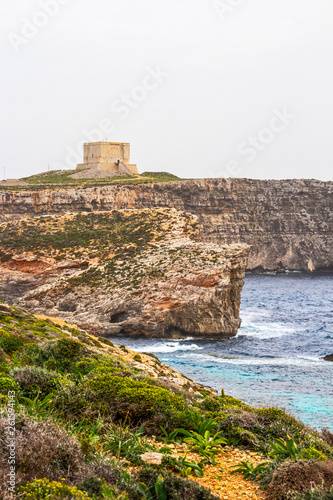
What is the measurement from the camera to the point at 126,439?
8680 millimetres

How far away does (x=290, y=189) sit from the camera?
11975cm

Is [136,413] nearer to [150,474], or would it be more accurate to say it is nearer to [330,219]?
[150,474]

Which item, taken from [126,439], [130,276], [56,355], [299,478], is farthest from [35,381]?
[130,276]

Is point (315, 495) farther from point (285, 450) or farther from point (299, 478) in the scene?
point (285, 450)

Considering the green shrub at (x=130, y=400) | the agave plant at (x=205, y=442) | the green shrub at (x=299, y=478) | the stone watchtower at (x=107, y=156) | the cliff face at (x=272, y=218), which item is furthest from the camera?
the cliff face at (x=272, y=218)

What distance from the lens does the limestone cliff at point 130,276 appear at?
132ft

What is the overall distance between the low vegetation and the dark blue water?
10.4 feet

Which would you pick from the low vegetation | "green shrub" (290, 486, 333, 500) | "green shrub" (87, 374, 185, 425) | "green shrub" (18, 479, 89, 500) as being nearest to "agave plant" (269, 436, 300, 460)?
the low vegetation

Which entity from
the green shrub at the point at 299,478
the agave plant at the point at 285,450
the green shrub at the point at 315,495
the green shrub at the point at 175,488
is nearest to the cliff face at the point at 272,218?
the agave plant at the point at 285,450

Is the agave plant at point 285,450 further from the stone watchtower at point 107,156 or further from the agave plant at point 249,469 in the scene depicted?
the stone watchtower at point 107,156

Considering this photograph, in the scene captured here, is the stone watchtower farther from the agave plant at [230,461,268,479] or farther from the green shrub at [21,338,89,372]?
the agave plant at [230,461,268,479]

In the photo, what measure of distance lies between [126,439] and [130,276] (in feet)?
116

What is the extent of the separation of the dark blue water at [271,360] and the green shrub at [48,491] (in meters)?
7.49

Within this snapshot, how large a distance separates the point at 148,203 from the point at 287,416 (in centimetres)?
9396
